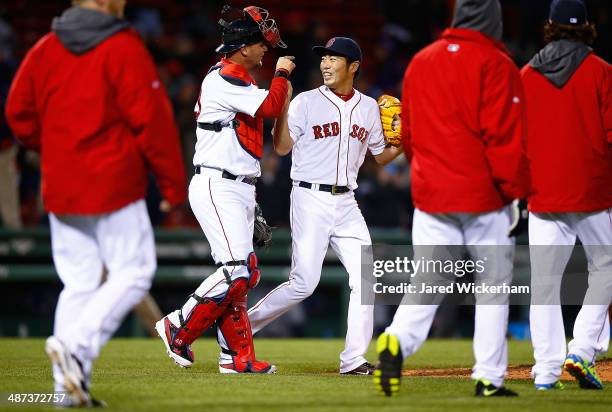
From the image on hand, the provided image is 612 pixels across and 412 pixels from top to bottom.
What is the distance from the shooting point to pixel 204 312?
21.6 ft

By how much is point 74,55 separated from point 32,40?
10.4 meters

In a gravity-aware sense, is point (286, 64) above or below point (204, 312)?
above

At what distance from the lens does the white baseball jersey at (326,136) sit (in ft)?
23.3

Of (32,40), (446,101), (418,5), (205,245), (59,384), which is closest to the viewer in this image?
(59,384)

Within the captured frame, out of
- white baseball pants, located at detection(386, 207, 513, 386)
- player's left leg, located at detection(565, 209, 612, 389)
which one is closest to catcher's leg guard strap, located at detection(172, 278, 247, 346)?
white baseball pants, located at detection(386, 207, 513, 386)

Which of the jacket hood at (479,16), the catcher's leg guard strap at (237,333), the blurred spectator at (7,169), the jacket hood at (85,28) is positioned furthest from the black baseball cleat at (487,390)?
the blurred spectator at (7,169)

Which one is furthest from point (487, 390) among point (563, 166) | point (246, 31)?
point (246, 31)

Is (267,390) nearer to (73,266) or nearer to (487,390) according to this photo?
(487,390)

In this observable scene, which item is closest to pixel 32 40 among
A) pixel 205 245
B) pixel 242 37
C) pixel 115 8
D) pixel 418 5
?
pixel 205 245

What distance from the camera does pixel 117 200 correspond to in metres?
4.83

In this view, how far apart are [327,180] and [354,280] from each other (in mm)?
717

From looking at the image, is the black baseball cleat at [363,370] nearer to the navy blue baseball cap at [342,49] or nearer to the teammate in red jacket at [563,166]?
the teammate in red jacket at [563,166]

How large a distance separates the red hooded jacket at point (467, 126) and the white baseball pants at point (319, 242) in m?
1.79

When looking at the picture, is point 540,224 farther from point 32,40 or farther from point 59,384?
point 32,40
